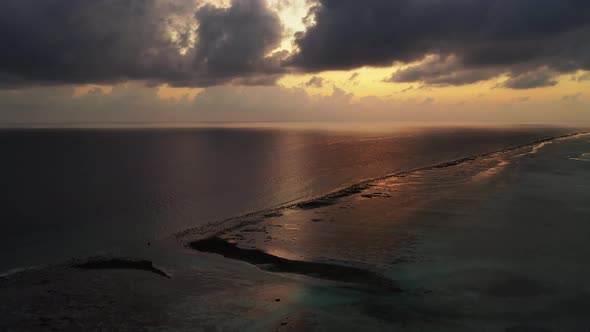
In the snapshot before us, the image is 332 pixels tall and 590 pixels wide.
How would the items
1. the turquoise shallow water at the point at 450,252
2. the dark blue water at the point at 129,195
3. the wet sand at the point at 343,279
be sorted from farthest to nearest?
the dark blue water at the point at 129,195 → the turquoise shallow water at the point at 450,252 → the wet sand at the point at 343,279

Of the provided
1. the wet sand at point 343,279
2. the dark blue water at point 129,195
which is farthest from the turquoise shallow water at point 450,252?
the dark blue water at point 129,195

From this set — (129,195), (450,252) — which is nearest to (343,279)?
(450,252)

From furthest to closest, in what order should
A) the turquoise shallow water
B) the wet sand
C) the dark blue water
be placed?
the dark blue water → the turquoise shallow water → the wet sand

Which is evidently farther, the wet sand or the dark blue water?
the dark blue water

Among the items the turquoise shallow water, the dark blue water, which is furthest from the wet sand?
the dark blue water

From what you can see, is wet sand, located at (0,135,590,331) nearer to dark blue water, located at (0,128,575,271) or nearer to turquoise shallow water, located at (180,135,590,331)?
turquoise shallow water, located at (180,135,590,331)

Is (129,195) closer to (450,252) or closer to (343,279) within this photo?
(343,279)

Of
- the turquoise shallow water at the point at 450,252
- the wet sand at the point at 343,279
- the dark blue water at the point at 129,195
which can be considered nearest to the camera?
the wet sand at the point at 343,279

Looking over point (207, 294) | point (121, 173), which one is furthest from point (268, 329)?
point (121, 173)

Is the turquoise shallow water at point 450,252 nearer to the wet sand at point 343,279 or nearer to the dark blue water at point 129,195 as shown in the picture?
the wet sand at point 343,279
